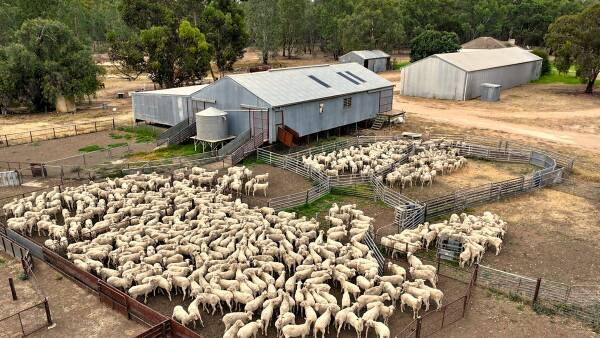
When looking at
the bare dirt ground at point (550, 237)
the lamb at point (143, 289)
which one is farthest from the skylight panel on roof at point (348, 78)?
the lamb at point (143, 289)

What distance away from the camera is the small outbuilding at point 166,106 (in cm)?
4353

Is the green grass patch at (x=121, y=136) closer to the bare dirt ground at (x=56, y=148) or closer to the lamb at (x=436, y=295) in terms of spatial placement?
the bare dirt ground at (x=56, y=148)

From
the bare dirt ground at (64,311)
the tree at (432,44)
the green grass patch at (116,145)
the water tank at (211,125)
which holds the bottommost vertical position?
the bare dirt ground at (64,311)

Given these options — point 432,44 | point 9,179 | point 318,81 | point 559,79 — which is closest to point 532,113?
point 318,81

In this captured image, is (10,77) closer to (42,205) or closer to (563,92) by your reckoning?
(42,205)

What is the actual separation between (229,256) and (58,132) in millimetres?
33923

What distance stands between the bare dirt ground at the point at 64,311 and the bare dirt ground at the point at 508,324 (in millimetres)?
12054

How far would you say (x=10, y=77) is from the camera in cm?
5231

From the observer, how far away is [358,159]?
3494cm

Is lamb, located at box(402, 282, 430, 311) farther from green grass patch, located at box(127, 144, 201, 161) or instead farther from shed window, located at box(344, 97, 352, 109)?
shed window, located at box(344, 97, 352, 109)

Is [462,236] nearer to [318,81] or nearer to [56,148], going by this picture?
[318,81]

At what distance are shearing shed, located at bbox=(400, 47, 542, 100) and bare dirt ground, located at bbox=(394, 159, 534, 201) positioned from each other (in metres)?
28.1

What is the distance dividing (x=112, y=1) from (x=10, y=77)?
12442 centimetres

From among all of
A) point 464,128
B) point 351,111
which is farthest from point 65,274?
point 464,128
